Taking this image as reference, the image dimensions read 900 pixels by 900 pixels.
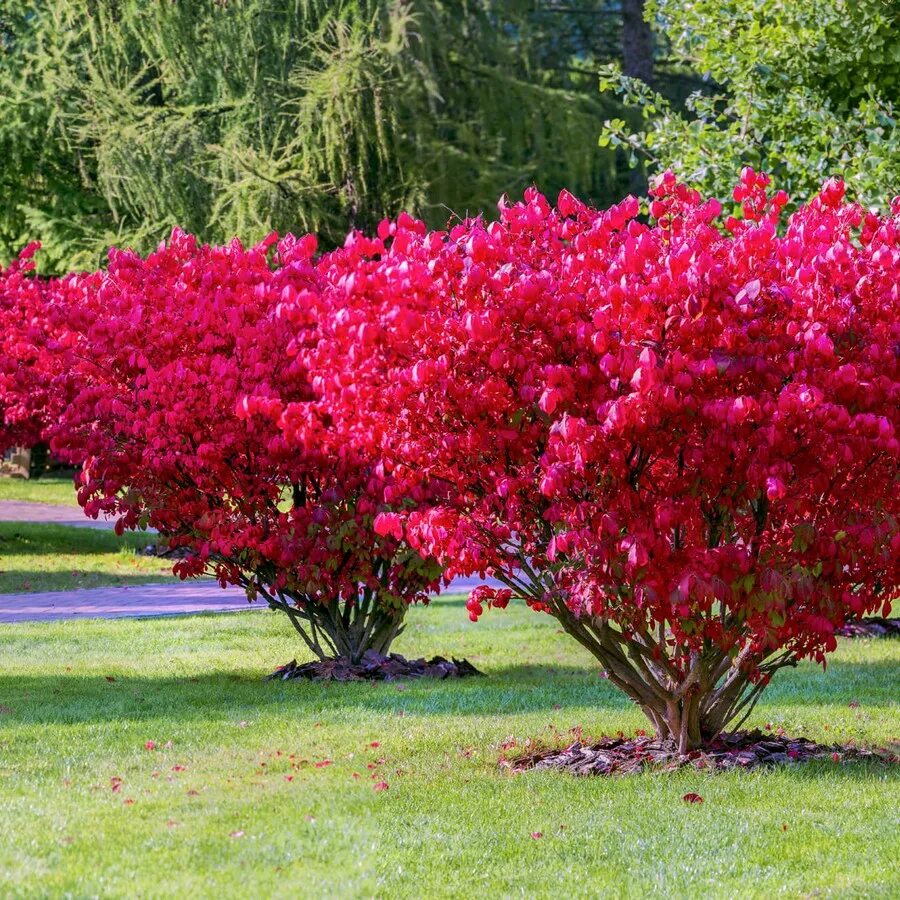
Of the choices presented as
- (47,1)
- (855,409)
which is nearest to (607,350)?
(855,409)

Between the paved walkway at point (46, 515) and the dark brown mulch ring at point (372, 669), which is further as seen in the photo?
the paved walkway at point (46, 515)

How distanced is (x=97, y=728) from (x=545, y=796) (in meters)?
2.89

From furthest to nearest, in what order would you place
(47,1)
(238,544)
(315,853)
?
(47,1), (238,544), (315,853)

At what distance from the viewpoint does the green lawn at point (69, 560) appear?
16.4 meters

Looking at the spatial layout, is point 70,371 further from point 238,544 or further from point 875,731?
point 875,731

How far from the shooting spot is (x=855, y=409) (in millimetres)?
6004

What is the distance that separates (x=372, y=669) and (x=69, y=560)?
976cm

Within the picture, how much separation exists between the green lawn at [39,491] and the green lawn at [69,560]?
641cm

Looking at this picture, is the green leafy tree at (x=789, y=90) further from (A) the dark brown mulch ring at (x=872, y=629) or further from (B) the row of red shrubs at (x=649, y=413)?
(B) the row of red shrubs at (x=649, y=413)

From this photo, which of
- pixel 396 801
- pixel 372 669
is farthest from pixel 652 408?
pixel 372 669

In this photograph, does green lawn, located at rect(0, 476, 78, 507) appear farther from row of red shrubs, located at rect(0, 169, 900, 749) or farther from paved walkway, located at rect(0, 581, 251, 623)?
row of red shrubs, located at rect(0, 169, 900, 749)

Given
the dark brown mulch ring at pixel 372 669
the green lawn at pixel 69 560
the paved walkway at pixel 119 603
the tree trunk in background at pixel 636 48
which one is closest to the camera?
the dark brown mulch ring at pixel 372 669

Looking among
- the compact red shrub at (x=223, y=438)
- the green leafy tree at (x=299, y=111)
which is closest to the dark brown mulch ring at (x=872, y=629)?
the compact red shrub at (x=223, y=438)

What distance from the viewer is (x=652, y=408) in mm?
5645
